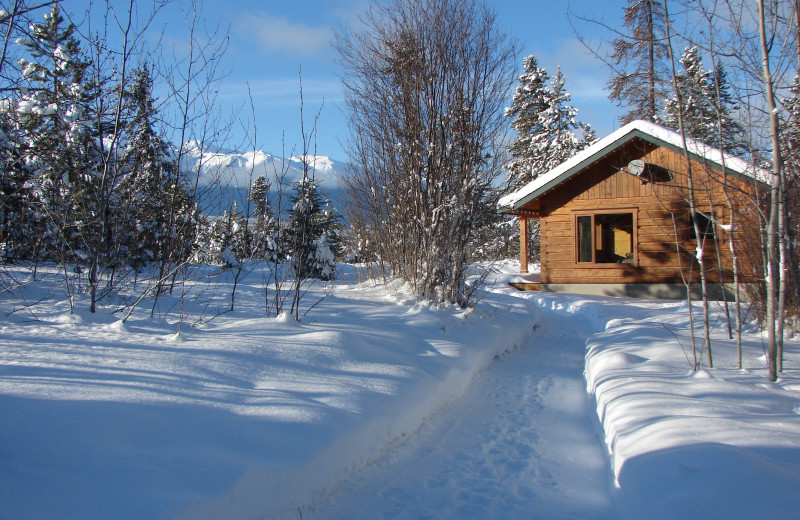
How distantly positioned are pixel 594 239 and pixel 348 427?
45.3ft

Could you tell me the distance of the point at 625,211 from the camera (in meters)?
15.0

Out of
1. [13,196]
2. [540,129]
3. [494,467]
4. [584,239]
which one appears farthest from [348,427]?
[540,129]

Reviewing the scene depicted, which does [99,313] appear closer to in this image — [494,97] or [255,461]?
[255,461]

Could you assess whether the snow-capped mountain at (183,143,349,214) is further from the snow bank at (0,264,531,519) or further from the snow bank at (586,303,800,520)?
the snow bank at (586,303,800,520)

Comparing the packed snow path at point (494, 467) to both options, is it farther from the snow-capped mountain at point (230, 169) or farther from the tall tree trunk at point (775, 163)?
the snow-capped mountain at point (230, 169)

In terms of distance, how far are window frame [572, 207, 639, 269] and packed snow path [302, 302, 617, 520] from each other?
10205 millimetres

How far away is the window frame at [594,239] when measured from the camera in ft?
49.3

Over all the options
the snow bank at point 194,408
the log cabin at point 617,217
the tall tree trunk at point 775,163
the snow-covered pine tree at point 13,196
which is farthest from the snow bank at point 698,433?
the log cabin at point 617,217

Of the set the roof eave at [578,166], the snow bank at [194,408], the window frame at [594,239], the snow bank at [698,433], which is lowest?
the snow bank at [698,433]

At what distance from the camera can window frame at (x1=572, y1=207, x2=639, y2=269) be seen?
49.3 ft

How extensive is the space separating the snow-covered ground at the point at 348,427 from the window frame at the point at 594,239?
9.18 meters

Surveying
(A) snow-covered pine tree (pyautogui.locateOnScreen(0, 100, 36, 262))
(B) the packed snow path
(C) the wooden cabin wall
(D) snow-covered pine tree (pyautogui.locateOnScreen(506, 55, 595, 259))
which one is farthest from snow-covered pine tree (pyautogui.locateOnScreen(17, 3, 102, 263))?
(D) snow-covered pine tree (pyautogui.locateOnScreen(506, 55, 595, 259))

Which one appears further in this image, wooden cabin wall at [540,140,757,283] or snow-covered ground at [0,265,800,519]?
wooden cabin wall at [540,140,757,283]

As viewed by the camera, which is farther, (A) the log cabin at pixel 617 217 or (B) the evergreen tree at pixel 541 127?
(B) the evergreen tree at pixel 541 127
